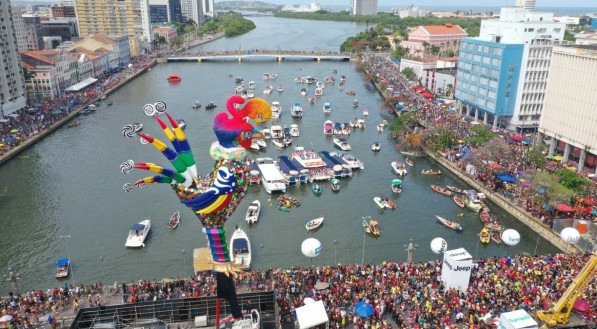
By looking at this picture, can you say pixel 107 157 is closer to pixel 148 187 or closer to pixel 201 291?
pixel 148 187

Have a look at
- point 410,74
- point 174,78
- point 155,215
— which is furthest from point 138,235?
point 174,78

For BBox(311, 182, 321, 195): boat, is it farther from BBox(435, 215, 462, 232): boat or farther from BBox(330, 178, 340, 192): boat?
BBox(435, 215, 462, 232): boat

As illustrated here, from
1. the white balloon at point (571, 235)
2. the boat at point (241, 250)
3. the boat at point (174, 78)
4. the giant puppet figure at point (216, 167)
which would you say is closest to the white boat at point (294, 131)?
the boat at point (241, 250)

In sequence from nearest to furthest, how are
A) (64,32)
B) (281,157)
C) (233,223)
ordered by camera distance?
(233,223) → (281,157) → (64,32)

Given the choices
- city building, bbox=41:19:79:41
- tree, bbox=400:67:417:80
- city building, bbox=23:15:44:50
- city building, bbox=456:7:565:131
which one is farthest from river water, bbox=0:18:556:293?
city building, bbox=41:19:79:41

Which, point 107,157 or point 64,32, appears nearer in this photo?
point 107,157

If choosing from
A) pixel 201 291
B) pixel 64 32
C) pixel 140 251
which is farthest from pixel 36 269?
pixel 64 32

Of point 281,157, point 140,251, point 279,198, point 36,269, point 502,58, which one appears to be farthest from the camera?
point 502,58
